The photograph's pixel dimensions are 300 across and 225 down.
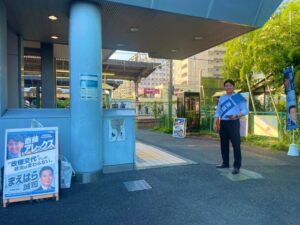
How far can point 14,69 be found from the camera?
6.09 metres

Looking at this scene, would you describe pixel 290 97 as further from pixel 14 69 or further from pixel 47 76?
pixel 14 69

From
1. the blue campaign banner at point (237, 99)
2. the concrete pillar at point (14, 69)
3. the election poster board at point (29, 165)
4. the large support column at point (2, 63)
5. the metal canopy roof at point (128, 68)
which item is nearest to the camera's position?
the election poster board at point (29, 165)

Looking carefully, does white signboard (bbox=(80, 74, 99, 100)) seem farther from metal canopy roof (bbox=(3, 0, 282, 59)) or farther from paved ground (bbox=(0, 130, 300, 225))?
paved ground (bbox=(0, 130, 300, 225))

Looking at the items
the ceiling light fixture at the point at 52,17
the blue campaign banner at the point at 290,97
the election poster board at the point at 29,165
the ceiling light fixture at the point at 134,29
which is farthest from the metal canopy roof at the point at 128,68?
the election poster board at the point at 29,165

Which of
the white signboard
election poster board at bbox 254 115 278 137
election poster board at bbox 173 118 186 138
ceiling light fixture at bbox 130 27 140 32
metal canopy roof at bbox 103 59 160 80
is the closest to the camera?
the white signboard

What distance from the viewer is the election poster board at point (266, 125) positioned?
Answer: 884 centimetres

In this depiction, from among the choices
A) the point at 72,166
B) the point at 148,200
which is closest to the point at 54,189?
the point at 72,166

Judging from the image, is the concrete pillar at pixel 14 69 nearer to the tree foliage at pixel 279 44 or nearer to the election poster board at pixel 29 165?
the election poster board at pixel 29 165

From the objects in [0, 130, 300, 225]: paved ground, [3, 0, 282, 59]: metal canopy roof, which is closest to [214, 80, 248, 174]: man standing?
[0, 130, 300, 225]: paved ground

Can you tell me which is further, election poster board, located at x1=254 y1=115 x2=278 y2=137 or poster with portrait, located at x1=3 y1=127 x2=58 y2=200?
election poster board, located at x1=254 y1=115 x2=278 y2=137

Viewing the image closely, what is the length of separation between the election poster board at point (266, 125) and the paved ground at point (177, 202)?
406cm

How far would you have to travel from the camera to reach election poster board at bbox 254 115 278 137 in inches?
348

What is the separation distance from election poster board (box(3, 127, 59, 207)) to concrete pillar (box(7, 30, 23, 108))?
2785 millimetres

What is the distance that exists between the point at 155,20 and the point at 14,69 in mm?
3628
